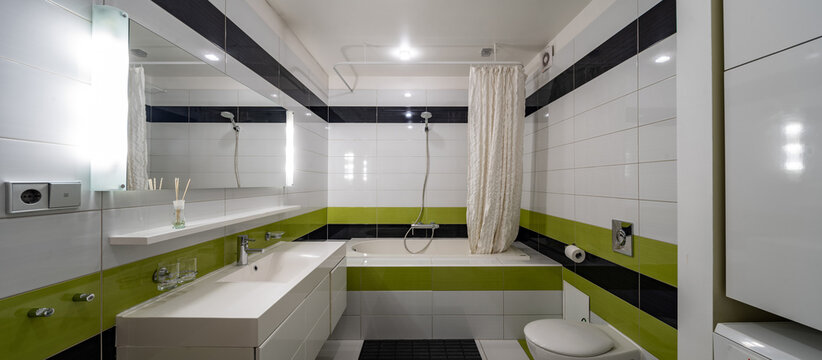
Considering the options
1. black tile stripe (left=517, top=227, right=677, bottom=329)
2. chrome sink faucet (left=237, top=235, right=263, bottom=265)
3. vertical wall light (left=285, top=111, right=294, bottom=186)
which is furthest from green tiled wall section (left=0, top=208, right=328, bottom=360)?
black tile stripe (left=517, top=227, right=677, bottom=329)

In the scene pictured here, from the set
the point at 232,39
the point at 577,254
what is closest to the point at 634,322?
the point at 577,254

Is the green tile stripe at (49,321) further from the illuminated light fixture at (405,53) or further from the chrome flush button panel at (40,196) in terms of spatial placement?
the illuminated light fixture at (405,53)

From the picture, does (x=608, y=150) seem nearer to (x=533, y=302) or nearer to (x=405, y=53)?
(x=533, y=302)

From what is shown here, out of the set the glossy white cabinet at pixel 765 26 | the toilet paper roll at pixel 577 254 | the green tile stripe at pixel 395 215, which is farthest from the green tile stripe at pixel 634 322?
the green tile stripe at pixel 395 215

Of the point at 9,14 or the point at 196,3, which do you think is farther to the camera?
the point at 196,3

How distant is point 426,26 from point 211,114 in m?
1.65

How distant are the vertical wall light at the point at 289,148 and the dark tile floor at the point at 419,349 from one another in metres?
1.42

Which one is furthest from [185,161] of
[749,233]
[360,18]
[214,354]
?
[749,233]

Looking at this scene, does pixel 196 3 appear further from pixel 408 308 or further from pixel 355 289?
pixel 408 308

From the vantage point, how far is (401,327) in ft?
7.98

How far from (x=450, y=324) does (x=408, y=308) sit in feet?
1.18

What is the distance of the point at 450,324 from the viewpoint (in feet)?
7.97

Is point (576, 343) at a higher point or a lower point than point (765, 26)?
lower

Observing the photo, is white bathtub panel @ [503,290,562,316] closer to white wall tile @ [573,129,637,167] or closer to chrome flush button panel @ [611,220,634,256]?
chrome flush button panel @ [611,220,634,256]
